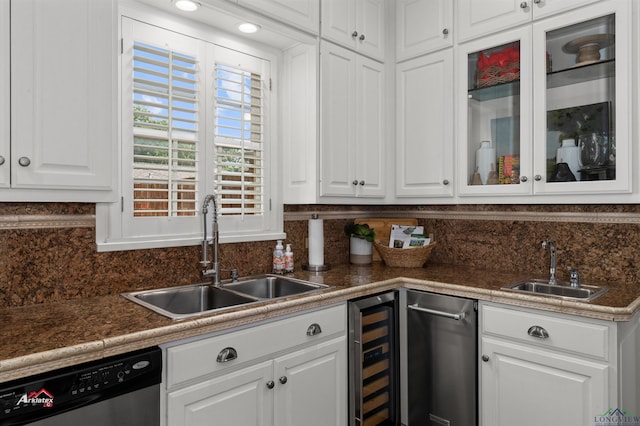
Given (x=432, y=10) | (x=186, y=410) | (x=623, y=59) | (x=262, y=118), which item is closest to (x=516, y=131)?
(x=623, y=59)

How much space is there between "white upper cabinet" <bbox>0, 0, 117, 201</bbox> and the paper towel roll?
1174 mm

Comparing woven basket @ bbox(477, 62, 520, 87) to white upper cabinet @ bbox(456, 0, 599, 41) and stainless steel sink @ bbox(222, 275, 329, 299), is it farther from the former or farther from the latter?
stainless steel sink @ bbox(222, 275, 329, 299)

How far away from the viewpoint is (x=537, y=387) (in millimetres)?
1774

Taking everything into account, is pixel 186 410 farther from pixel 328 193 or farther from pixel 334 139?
pixel 334 139

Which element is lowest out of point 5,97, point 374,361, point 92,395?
point 374,361

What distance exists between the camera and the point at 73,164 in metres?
1.46

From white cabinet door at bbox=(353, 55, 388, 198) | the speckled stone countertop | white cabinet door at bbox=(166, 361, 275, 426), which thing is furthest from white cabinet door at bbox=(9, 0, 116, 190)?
white cabinet door at bbox=(353, 55, 388, 198)

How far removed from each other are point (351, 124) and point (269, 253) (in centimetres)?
89

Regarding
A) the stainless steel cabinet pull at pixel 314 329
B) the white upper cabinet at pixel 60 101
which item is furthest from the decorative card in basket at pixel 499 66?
the white upper cabinet at pixel 60 101

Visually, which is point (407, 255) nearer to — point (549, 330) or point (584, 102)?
point (549, 330)

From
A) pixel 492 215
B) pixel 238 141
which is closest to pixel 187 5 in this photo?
pixel 238 141

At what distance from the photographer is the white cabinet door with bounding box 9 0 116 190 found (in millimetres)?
1352

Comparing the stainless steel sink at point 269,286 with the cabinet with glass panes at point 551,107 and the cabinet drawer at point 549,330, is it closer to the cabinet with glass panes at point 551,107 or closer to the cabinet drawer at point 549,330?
the cabinet drawer at point 549,330

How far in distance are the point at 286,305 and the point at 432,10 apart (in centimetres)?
195
